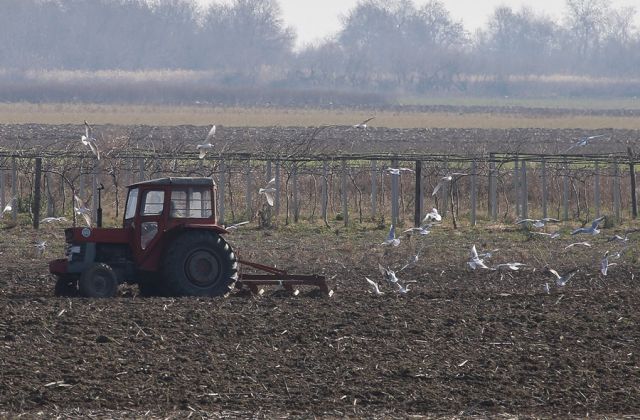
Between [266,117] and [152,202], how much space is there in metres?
60.1

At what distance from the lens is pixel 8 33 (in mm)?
131250

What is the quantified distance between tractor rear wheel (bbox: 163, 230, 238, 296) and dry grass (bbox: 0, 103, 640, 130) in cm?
5140

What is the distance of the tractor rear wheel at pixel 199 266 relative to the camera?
1457 cm


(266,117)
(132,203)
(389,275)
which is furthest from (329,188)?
(266,117)

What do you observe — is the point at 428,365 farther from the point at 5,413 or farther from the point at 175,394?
the point at 5,413

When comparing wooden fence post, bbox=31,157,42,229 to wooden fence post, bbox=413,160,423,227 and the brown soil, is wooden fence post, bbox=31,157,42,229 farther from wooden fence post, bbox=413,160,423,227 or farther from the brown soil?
the brown soil

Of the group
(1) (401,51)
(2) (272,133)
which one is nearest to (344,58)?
(1) (401,51)

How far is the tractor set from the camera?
575 inches

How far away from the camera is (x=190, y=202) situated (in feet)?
48.8

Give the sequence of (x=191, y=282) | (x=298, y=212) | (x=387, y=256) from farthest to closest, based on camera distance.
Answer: (x=298, y=212)
(x=387, y=256)
(x=191, y=282)

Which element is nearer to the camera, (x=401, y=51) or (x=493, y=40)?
(x=401, y=51)

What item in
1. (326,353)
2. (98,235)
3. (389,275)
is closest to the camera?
(326,353)

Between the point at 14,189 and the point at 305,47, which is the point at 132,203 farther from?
the point at 305,47

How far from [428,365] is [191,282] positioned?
4.70 meters
